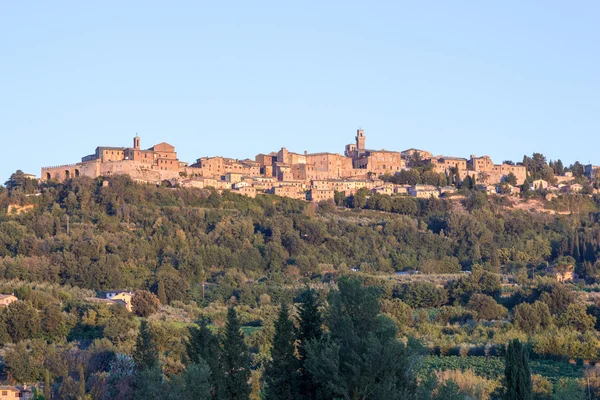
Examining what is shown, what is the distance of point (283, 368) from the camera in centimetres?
2320

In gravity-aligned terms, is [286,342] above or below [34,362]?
above

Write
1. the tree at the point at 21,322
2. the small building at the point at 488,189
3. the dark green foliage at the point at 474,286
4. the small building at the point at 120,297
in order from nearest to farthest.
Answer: the tree at the point at 21,322, the small building at the point at 120,297, the dark green foliage at the point at 474,286, the small building at the point at 488,189

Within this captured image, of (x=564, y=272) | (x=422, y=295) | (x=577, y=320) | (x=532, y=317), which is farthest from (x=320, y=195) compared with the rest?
(x=577, y=320)

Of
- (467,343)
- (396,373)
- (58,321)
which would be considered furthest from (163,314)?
(396,373)

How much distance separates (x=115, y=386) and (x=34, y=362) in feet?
19.8

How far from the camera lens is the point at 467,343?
129 ft

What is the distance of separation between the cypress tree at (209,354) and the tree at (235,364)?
0.65ft

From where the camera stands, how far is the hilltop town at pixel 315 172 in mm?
71750

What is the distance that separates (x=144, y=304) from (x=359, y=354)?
2690 centimetres

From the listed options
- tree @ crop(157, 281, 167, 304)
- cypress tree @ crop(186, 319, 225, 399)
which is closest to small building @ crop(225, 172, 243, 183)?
tree @ crop(157, 281, 167, 304)

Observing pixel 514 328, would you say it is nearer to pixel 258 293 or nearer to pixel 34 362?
pixel 258 293

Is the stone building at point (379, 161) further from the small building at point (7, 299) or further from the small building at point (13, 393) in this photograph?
the small building at point (13, 393)

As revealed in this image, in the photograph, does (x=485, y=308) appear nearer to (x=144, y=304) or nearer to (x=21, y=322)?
(x=144, y=304)

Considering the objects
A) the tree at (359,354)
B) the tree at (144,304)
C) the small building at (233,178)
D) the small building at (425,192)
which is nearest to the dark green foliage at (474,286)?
the tree at (144,304)
